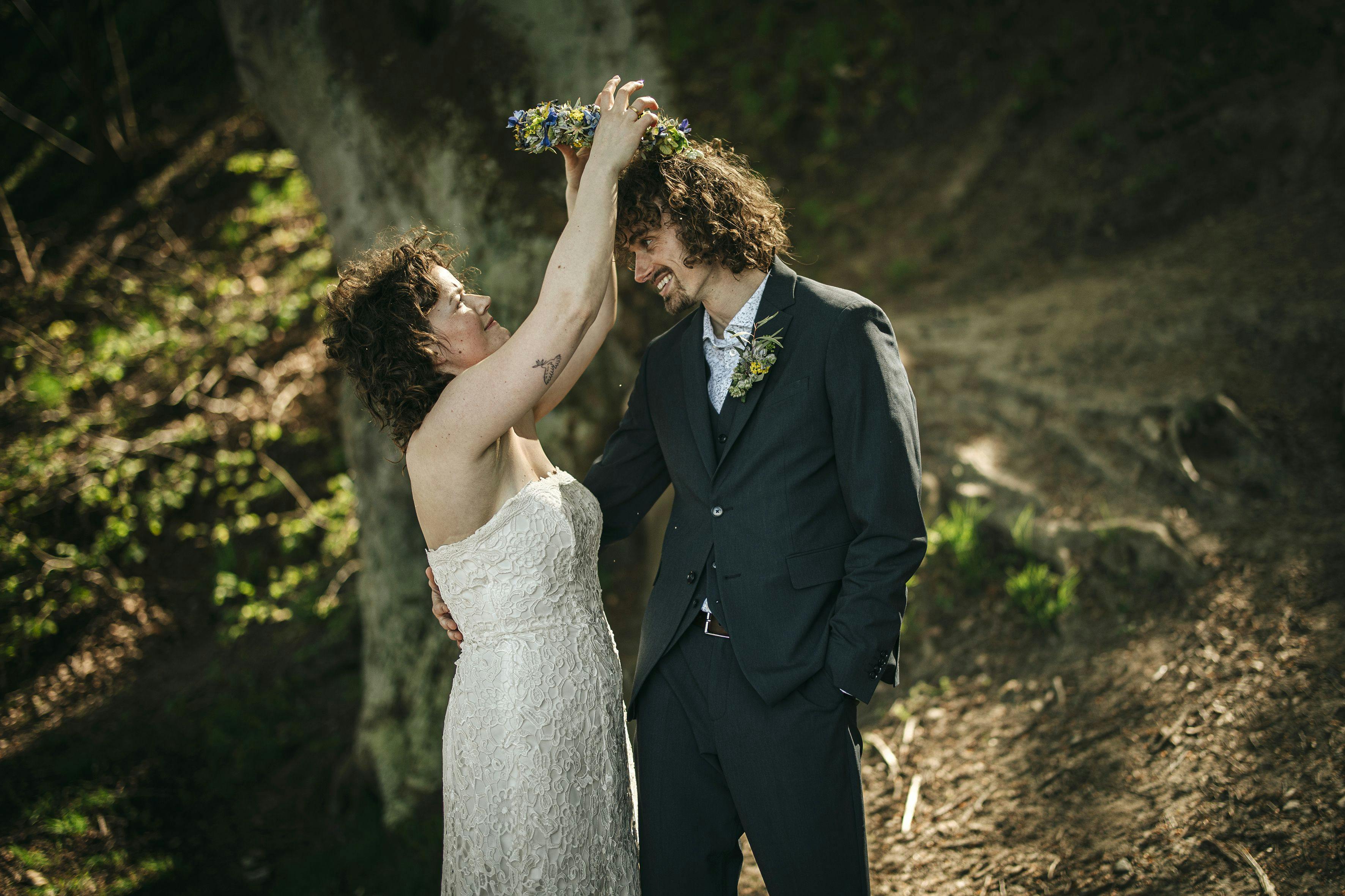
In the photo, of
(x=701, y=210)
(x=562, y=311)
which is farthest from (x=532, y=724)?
(x=701, y=210)

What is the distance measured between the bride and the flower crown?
7cm

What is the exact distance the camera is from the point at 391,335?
8.17 feet

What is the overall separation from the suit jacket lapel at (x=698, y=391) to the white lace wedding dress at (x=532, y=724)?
0.45 metres

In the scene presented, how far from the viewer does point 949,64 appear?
9.29m

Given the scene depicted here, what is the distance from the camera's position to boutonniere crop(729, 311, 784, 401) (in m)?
2.40

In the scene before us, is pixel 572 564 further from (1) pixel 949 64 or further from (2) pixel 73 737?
(1) pixel 949 64

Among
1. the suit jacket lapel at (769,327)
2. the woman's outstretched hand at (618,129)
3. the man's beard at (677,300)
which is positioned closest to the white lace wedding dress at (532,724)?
the suit jacket lapel at (769,327)

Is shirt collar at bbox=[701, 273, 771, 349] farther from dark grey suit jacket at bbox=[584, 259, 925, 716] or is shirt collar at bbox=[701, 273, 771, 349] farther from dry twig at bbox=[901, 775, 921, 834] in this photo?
dry twig at bbox=[901, 775, 921, 834]

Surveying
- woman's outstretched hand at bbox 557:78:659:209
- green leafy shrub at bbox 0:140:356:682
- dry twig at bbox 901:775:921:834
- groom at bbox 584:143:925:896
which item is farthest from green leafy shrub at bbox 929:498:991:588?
green leafy shrub at bbox 0:140:356:682

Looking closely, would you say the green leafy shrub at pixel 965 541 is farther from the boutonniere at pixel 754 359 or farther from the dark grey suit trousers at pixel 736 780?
the boutonniere at pixel 754 359

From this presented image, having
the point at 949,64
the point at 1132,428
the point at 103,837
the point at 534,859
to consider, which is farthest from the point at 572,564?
the point at 949,64

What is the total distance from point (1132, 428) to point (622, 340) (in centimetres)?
297

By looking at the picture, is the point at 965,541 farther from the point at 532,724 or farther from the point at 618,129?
the point at 618,129

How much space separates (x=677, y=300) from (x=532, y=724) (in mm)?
1283
